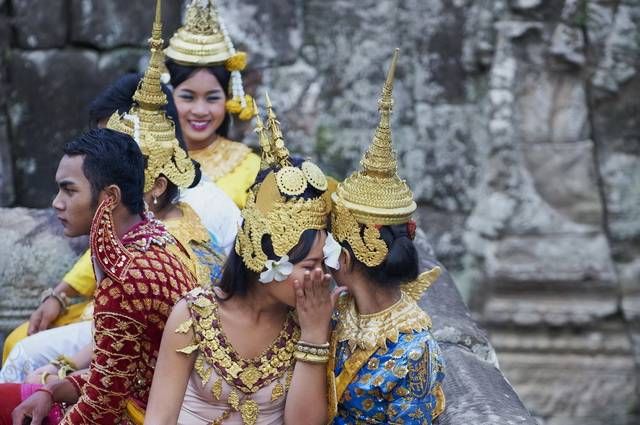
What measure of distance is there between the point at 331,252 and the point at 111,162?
2.17 feet

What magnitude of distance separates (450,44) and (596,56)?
25.8 inches

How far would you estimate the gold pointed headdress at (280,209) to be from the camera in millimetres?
3027

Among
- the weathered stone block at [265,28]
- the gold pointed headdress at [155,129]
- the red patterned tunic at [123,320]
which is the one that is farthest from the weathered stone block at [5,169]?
the red patterned tunic at [123,320]

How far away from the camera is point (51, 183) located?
623 cm

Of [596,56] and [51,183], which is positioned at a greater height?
[596,56]

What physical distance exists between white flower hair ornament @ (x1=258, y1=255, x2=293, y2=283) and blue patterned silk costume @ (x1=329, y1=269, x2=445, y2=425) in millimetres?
261

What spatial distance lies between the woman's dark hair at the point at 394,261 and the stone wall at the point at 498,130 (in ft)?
9.34

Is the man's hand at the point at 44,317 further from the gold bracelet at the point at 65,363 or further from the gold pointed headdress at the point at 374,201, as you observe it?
the gold pointed headdress at the point at 374,201

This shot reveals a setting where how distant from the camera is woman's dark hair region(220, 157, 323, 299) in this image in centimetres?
304

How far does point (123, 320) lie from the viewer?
3.18 meters

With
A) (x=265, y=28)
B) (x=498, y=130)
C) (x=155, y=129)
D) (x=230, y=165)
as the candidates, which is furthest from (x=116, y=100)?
(x=498, y=130)

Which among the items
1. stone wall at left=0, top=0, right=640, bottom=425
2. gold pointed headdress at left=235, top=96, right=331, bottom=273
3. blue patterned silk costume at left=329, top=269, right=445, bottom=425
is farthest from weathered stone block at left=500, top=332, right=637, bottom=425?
gold pointed headdress at left=235, top=96, right=331, bottom=273

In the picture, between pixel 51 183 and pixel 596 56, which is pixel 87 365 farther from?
pixel 596 56

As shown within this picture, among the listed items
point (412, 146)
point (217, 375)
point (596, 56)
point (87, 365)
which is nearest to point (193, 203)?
point (87, 365)
